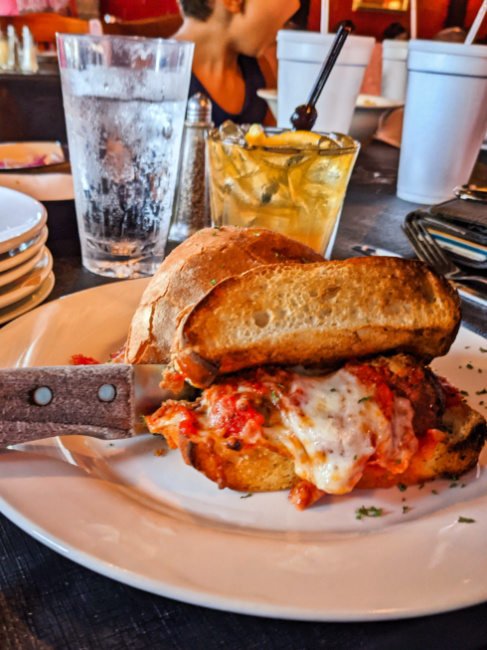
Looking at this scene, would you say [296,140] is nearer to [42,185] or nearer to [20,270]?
[20,270]

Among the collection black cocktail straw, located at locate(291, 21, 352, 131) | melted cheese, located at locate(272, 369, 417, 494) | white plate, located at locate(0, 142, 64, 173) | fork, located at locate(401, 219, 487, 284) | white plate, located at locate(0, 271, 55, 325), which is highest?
black cocktail straw, located at locate(291, 21, 352, 131)

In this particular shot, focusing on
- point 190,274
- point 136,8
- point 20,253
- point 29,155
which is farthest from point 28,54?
point 190,274

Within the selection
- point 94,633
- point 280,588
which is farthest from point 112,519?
point 280,588

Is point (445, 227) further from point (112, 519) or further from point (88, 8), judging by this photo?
point (88, 8)

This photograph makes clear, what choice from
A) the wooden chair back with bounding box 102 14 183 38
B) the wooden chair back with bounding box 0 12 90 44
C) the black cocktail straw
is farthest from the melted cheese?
the wooden chair back with bounding box 0 12 90 44

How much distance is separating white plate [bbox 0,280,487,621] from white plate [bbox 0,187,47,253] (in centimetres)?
82

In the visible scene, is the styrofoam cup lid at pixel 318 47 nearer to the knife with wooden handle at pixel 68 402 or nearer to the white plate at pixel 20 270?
the white plate at pixel 20 270

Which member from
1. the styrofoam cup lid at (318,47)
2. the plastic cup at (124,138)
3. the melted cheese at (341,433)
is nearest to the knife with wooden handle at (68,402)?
the melted cheese at (341,433)

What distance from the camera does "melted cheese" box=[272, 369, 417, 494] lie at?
3.76 ft

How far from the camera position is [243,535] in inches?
42.0

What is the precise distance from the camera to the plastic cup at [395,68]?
6371 mm

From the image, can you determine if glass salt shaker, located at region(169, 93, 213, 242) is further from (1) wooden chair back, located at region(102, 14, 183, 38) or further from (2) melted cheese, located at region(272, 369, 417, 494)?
(1) wooden chair back, located at region(102, 14, 183, 38)

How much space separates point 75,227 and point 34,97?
420 cm

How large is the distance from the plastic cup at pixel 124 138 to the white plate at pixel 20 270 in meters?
0.31
